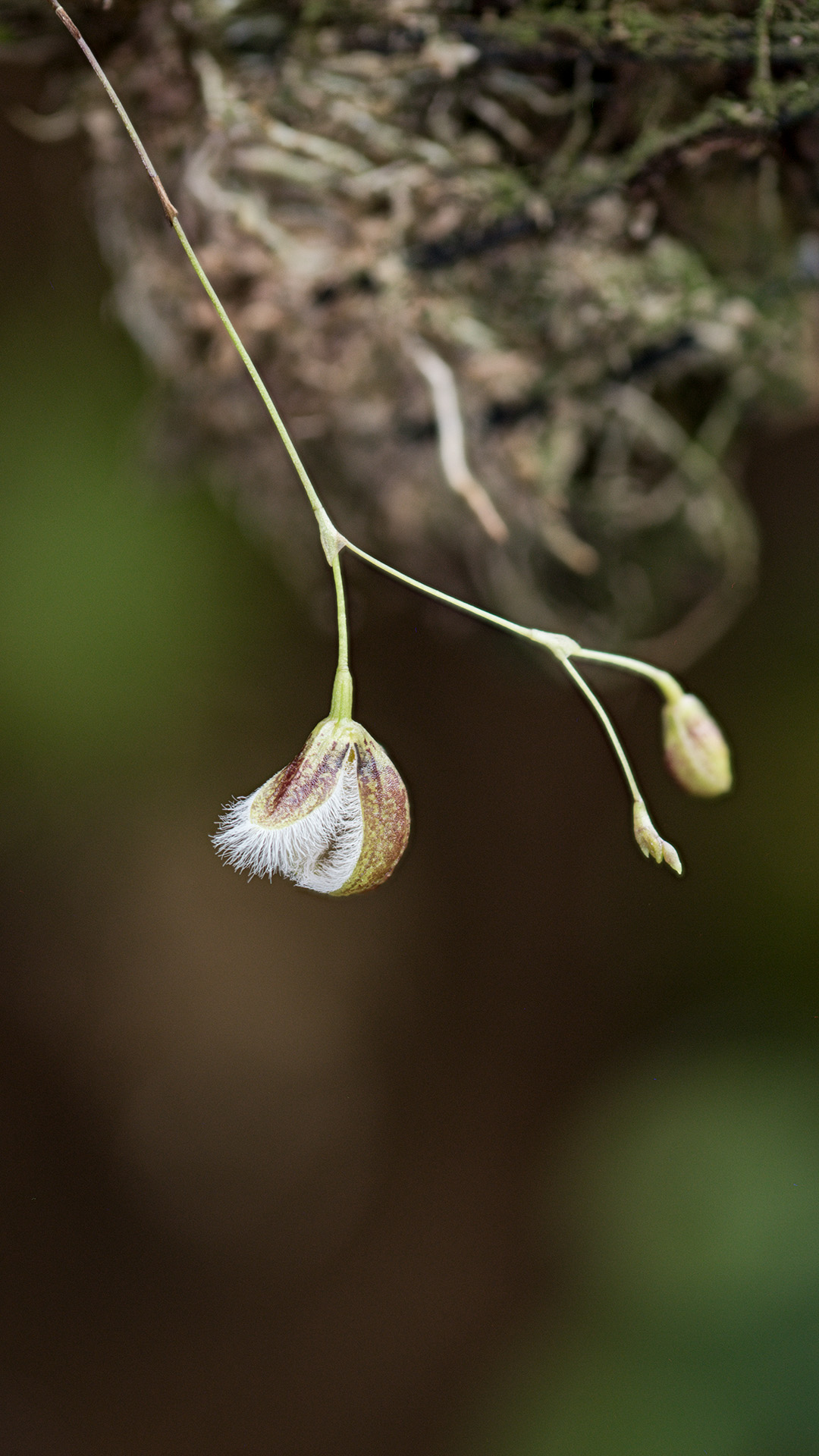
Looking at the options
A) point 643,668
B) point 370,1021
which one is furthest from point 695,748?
point 370,1021

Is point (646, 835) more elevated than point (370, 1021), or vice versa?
point (646, 835)

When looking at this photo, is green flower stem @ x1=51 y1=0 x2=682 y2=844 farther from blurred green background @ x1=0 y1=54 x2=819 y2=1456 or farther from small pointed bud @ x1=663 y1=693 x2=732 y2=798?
blurred green background @ x1=0 y1=54 x2=819 y2=1456

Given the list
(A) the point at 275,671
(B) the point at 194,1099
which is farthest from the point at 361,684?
(B) the point at 194,1099

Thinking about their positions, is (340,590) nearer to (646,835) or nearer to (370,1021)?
(646,835)

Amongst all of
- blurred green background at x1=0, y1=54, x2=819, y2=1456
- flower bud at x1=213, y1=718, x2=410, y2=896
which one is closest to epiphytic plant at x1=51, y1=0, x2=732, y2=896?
flower bud at x1=213, y1=718, x2=410, y2=896

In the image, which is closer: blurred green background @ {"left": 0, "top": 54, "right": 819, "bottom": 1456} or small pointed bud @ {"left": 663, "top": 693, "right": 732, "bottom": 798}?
small pointed bud @ {"left": 663, "top": 693, "right": 732, "bottom": 798}

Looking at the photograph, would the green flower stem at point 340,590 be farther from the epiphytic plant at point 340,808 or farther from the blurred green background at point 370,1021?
the blurred green background at point 370,1021
